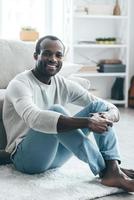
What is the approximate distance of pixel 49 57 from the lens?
226cm

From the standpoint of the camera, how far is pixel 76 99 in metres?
2.45

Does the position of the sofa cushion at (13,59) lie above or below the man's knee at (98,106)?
above

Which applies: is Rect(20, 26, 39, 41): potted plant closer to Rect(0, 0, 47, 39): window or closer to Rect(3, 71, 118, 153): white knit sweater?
Rect(0, 0, 47, 39): window

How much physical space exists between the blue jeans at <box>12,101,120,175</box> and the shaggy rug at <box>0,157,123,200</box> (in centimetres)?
8

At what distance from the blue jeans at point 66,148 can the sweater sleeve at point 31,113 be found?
91 mm

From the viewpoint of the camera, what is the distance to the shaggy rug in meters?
2.02

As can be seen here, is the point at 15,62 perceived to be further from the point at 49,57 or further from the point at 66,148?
the point at 66,148

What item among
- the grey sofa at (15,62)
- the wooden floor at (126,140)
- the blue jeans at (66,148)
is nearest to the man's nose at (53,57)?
the blue jeans at (66,148)

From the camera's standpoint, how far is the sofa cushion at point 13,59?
337cm

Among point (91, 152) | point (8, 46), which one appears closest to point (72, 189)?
point (91, 152)

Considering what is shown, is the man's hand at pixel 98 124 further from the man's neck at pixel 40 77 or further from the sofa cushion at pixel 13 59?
the sofa cushion at pixel 13 59

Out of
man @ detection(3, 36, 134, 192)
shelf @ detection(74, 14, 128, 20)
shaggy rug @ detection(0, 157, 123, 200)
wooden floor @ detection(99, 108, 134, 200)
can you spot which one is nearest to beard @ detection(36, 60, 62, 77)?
man @ detection(3, 36, 134, 192)

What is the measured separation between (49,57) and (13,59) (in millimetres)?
1231

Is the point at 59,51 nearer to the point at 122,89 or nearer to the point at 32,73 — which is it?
the point at 32,73
